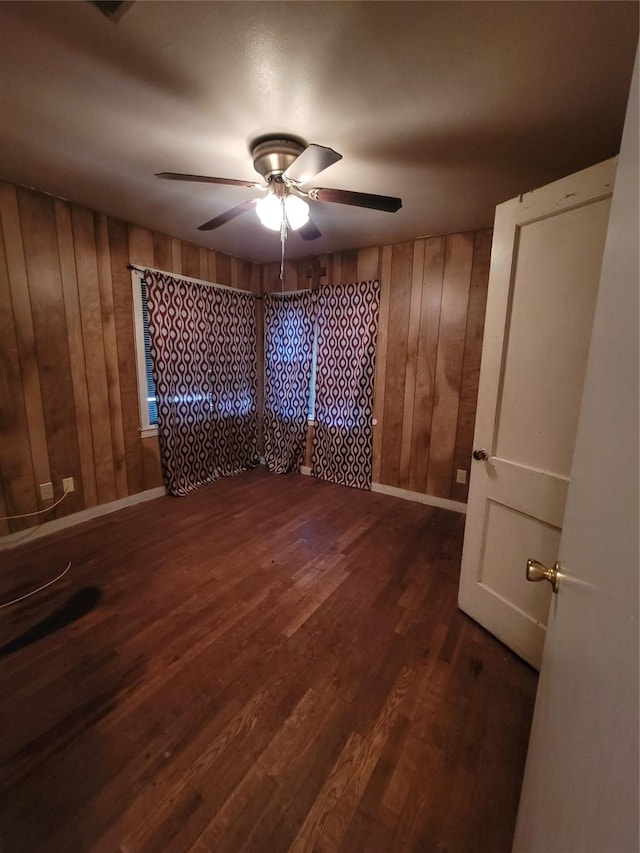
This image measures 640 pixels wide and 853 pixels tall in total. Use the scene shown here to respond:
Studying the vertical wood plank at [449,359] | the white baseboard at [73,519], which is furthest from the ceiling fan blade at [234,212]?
the white baseboard at [73,519]

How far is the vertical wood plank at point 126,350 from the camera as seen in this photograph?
2846 mm

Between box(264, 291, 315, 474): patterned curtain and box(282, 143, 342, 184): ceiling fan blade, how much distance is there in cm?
203

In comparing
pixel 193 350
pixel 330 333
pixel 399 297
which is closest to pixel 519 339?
pixel 399 297

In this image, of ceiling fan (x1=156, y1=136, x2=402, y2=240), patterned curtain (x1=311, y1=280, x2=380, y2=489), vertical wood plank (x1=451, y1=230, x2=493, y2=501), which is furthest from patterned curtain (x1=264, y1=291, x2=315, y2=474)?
ceiling fan (x1=156, y1=136, x2=402, y2=240)

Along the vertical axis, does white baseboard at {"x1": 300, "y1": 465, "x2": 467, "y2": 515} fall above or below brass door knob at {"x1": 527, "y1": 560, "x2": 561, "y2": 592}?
below

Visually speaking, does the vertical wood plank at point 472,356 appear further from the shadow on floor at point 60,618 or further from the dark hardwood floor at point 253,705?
→ the shadow on floor at point 60,618

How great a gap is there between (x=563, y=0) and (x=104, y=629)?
2.98 meters

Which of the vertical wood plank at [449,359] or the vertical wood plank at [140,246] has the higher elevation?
the vertical wood plank at [140,246]

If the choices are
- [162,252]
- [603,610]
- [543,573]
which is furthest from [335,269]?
[603,610]

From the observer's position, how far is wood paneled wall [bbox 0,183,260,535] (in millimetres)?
2369

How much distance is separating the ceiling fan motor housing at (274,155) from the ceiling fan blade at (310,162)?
131 millimetres

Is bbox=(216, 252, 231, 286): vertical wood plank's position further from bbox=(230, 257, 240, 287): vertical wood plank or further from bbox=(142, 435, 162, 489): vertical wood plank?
bbox=(142, 435, 162, 489): vertical wood plank

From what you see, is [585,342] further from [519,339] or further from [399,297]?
[399,297]

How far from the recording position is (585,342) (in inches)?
51.6
